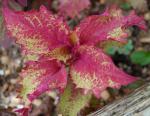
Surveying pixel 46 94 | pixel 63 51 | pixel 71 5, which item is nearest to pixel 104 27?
pixel 63 51

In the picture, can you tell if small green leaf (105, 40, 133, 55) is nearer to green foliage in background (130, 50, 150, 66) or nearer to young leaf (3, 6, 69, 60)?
green foliage in background (130, 50, 150, 66)

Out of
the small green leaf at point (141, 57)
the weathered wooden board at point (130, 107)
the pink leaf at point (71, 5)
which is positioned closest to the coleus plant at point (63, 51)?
the weathered wooden board at point (130, 107)

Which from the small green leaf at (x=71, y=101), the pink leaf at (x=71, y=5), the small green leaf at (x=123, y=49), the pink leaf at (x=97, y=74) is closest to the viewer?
the pink leaf at (x=97, y=74)

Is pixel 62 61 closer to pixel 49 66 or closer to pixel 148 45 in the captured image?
pixel 49 66

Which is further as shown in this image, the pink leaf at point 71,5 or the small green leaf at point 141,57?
the small green leaf at point 141,57

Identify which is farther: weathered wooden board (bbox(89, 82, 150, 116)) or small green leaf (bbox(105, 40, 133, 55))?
small green leaf (bbox(105, 40, 133, 55))

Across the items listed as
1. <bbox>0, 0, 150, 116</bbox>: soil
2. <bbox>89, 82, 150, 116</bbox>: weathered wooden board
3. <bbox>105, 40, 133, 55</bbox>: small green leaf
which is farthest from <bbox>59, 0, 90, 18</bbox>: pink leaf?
<bbox>89, 82, 150, 116</bbox>: weathered wooden board

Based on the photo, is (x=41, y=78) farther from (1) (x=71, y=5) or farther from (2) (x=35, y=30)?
(1) (x=71, y=5)

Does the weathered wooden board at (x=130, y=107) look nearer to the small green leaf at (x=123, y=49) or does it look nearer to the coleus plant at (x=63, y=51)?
the coleus plant at (x=63, y=51)
